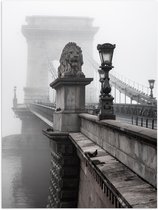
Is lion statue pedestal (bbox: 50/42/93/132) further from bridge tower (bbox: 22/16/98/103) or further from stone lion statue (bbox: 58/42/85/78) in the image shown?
bridge tower (bbox: 22/16/98/103)

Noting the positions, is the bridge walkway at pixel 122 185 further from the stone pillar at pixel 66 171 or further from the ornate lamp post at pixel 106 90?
the stone pillar at pixel 66 171

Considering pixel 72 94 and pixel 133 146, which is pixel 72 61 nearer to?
pixel 72 94

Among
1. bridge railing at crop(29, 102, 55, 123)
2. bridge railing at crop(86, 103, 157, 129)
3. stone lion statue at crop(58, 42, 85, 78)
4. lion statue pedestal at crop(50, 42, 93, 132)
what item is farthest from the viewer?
bridge railing at crop(29, 102, 55, 123)

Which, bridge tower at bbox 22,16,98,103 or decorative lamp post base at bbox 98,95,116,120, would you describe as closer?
decorative lamp post base at bbox 98,95,116,120

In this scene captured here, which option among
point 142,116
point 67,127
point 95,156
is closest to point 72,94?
point 67,127

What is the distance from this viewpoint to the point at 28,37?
86.6 m

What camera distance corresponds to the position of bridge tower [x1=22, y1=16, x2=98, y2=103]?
277 feet

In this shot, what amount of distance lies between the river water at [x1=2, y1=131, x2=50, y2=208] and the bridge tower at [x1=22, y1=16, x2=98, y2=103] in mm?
27875

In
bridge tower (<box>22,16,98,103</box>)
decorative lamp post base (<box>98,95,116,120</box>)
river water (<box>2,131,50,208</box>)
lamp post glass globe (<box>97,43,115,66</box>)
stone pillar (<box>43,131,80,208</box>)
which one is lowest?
river water (<box>2,131,50,208</box>)

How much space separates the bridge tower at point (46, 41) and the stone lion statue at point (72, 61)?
7005cm

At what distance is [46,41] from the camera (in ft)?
280

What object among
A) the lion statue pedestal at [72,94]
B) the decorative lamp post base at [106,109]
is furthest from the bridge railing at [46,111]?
the decorative lamp post base at [106,109]

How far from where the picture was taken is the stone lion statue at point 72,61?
12984mm

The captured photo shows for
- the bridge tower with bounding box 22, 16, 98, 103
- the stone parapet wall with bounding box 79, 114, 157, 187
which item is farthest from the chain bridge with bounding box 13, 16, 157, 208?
the bridge tower with bounding box 22, 16, 98, 103
